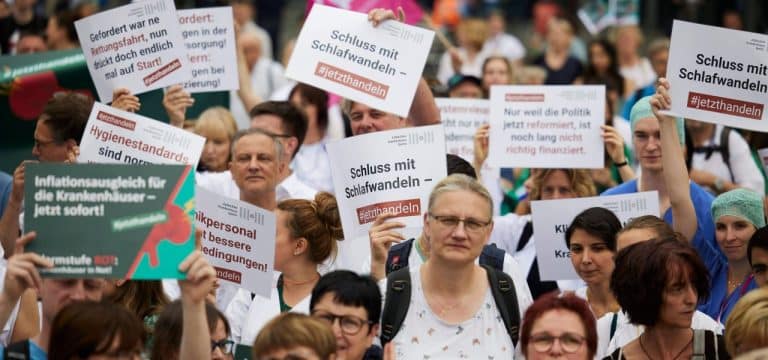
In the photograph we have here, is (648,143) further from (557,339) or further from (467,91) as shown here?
(467,91)

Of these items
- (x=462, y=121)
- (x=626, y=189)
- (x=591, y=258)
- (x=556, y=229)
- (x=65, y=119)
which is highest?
(x=462, y=121)

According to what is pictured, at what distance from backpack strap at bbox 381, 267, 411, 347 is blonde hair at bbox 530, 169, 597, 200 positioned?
10.6ft

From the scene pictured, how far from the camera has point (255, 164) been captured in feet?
30.1

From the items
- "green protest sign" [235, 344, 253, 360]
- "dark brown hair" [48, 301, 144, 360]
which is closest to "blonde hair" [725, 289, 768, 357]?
"green protest sign" [235, 344, 253, 360]

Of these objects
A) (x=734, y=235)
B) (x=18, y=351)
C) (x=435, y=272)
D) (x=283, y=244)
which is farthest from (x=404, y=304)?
(x=734, y=235)

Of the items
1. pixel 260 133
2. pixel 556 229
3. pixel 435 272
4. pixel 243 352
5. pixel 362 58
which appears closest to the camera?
pixel 435 272

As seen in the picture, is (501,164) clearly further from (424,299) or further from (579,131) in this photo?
(424,299)

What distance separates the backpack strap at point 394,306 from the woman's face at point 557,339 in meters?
0.68

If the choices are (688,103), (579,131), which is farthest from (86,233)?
(579,131)

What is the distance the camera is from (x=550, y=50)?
731 inches

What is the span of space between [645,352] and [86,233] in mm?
2448

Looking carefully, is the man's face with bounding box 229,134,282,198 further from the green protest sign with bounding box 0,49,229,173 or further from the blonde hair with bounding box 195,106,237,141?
the green protest sign with bounding box 0,49,229,173

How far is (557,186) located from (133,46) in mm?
2785

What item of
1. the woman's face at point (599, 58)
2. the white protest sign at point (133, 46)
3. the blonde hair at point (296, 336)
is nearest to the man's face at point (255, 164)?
the white protest sign at point (133, 46)
